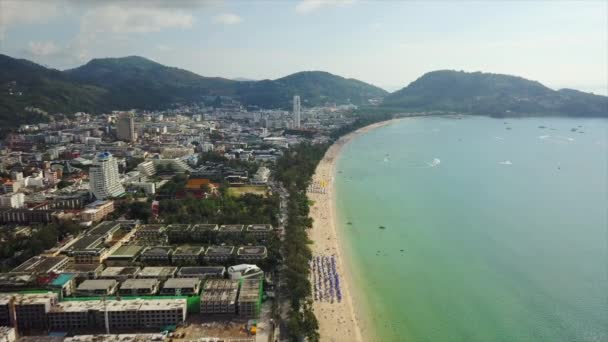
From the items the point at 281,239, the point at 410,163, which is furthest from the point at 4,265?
the point at 410,163

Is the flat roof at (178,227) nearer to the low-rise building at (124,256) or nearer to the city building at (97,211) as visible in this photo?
the low-rise building at (124,256)

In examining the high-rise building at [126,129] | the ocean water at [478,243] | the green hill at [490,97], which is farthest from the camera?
the green hill at [490,97]

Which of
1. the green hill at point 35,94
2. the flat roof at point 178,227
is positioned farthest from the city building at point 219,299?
the green hill at point 35,94

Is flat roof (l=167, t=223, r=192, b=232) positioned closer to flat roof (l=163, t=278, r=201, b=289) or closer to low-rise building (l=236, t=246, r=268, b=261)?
low-rise building (l=236, t=246, r=268, b=261)

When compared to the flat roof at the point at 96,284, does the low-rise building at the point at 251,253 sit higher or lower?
higher

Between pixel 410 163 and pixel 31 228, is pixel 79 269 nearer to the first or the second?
pixel 31 228

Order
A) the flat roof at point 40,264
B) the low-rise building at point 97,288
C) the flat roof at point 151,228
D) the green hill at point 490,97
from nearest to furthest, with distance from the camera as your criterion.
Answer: the low-rise building at point 97,288 → the flat roof at point 40,264 → the flat roof at point 151,228 → the green hill at point 490,97

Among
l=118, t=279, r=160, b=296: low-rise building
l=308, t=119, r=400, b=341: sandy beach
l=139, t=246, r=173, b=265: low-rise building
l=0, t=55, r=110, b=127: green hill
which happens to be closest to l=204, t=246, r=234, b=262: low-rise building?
l=139, t=246, r=173, b=265: low-rise building
